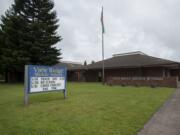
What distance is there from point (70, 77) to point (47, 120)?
3309 cm

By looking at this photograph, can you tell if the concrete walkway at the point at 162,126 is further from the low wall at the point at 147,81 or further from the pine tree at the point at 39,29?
the pine tree at the point at 39,29

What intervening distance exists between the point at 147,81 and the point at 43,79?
47.5 ft

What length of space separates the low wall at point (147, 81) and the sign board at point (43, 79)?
12.0m

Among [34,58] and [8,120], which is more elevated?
[34,58]

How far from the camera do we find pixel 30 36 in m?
26.4

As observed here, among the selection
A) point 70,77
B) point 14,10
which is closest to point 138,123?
point 14,10

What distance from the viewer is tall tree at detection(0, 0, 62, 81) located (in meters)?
25.7

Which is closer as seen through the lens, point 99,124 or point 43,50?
point 99,124

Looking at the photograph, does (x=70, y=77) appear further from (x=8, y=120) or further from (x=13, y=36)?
(x=8, y=120)

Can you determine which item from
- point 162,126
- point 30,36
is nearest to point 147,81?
point 162,126

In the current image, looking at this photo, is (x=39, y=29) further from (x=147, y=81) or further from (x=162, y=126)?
(x=162, y=126)

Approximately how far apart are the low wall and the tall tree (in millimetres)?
11025

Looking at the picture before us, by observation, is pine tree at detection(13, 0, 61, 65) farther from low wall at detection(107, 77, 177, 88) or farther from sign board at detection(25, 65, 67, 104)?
sign board at detection(25, 65, 67, 104)

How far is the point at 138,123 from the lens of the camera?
5098mm
